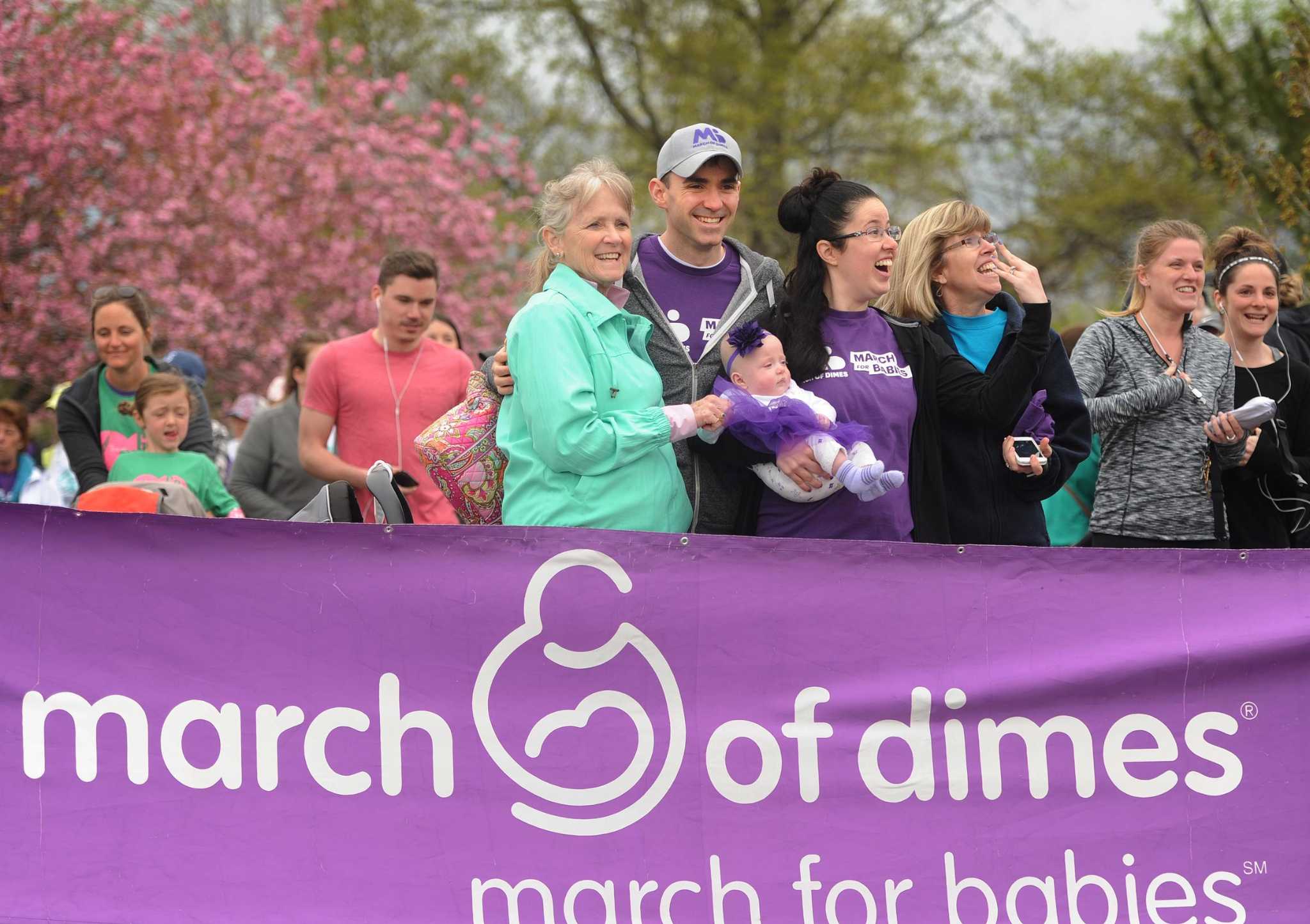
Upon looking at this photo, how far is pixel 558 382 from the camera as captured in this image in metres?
4.14

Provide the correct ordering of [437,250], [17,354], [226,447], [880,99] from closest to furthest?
[226,447] → [17,354] → [437,250] → [880,99]

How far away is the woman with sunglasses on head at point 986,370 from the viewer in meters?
4.69

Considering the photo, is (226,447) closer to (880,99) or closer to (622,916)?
(622,916)

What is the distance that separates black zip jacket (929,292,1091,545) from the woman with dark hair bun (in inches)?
2.7

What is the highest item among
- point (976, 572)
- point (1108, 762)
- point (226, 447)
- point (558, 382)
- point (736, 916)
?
point (226, 447)

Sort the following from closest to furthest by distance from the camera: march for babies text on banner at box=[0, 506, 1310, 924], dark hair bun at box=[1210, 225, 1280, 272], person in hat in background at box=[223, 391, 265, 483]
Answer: march for babies text on banner at box=[0, 506, 1310, 924] < dark hair bun at box=[1210, 225, 1280, 272] < person in hat in background at box=[223, 391, 265, 483]

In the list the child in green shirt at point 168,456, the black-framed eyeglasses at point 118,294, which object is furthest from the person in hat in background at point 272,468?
the child in green shirt at point 168,456

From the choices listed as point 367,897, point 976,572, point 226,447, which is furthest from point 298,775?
point 226,447

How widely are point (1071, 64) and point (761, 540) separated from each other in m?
24.5

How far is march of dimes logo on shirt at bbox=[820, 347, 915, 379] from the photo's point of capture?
14.8 feet

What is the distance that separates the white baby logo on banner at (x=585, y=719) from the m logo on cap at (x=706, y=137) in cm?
137

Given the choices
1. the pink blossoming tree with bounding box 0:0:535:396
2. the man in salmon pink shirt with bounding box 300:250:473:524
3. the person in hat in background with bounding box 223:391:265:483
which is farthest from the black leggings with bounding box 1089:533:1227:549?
the pink blossoming tree with bounding box 0:0:535:396

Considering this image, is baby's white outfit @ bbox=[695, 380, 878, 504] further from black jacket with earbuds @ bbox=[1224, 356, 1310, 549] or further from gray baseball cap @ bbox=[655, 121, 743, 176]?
black jacket with earbuds @ bbox=[1224, 356, 1310, 549]

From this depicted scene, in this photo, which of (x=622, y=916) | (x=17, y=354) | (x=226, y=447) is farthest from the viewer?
(x=17, y=354)
